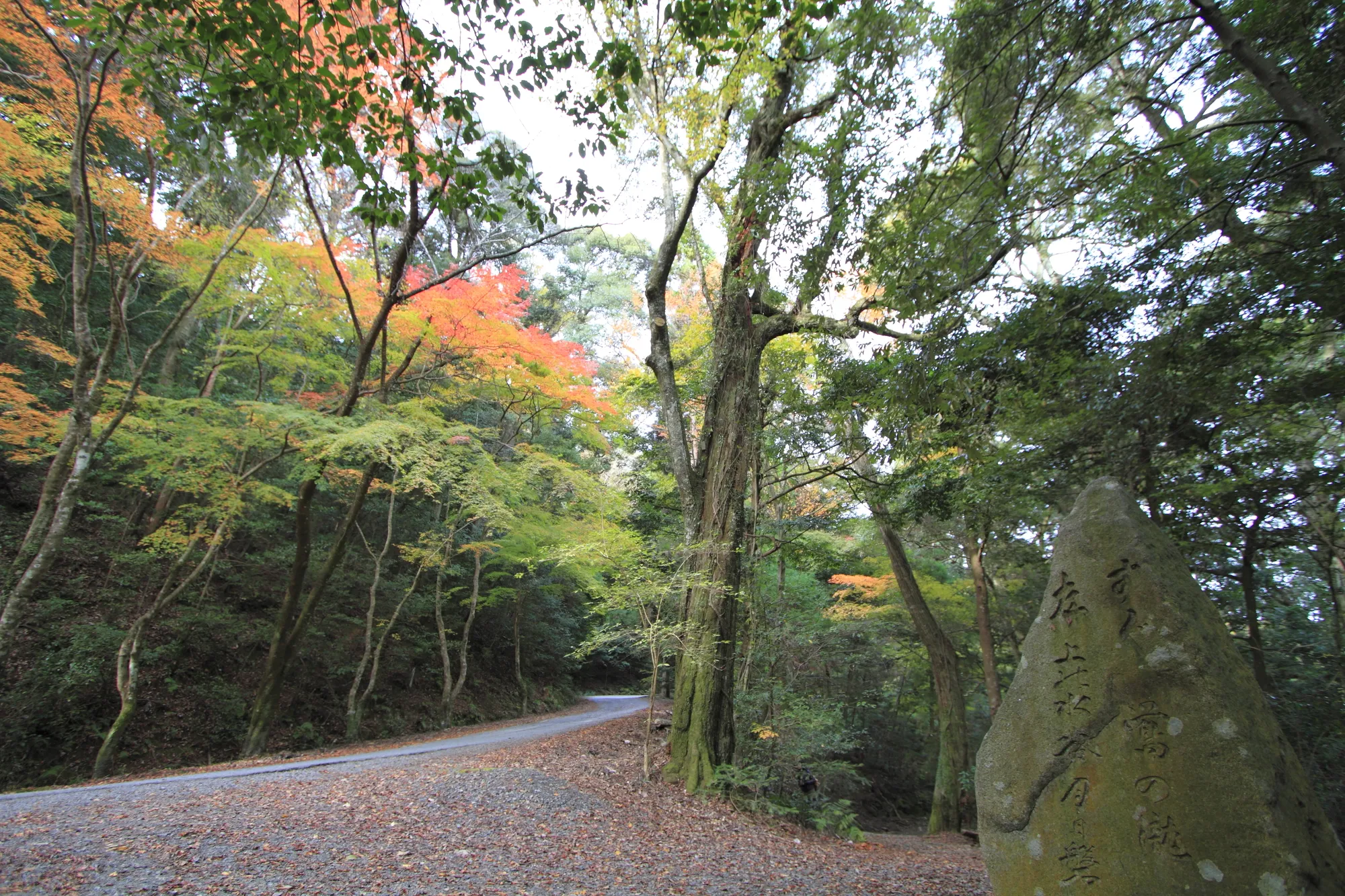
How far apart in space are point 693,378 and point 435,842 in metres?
7.06

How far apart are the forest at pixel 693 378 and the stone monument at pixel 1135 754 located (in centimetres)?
192

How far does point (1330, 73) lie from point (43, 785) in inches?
552

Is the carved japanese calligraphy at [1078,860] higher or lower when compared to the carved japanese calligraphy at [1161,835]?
lower

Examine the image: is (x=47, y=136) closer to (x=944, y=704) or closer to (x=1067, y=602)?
(x=1067, y=602)

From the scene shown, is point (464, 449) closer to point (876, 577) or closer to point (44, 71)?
point (44, 71)

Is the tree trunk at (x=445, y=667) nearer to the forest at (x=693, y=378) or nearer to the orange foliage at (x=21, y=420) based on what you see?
the forest at (x=693, y=378)

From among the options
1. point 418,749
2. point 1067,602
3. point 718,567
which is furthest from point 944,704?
point 418,749

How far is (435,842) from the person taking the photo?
13.2 feet

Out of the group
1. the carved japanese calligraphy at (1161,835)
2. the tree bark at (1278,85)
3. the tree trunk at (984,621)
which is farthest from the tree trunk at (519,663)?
the tree bark at (1278,85)

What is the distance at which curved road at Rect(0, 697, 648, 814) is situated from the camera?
4.97 meters

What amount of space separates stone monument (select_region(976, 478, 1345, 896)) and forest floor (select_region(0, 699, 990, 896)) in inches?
86.9

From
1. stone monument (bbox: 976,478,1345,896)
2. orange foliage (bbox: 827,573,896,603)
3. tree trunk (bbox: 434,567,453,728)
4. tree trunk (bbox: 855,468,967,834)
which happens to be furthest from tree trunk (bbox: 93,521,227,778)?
orange foliage (bbox: 827,573,896,603)

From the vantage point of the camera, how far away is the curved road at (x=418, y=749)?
4973 mm

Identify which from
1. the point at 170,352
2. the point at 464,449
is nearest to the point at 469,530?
the point at 464,449
